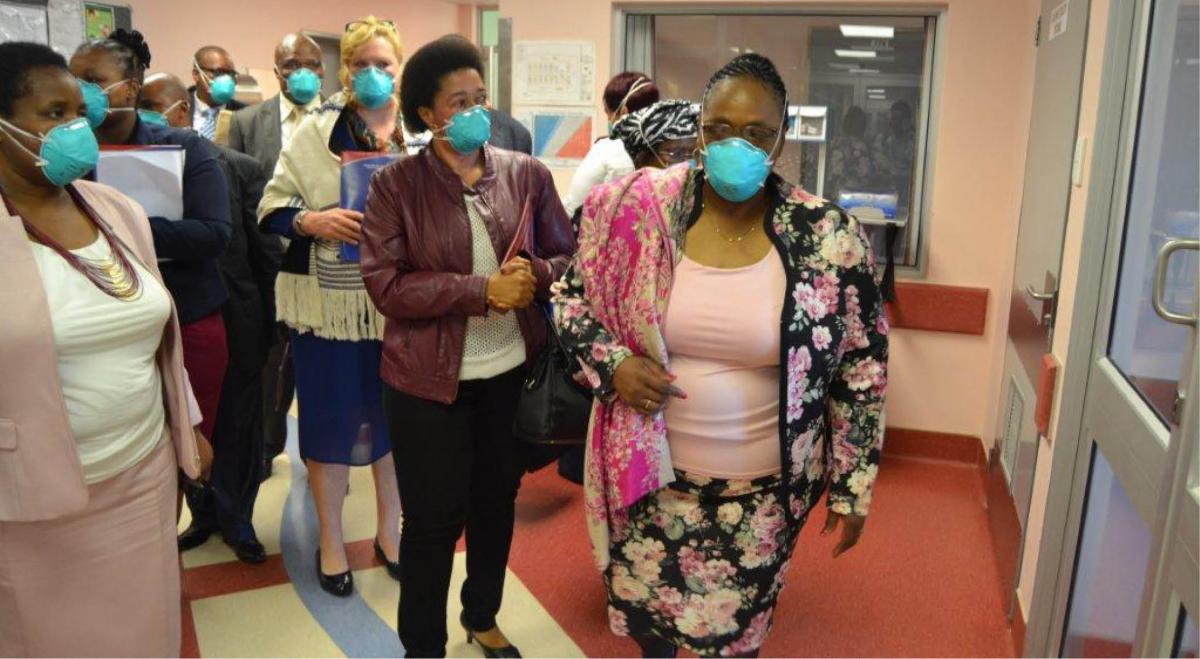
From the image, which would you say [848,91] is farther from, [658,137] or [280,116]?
[280,116]

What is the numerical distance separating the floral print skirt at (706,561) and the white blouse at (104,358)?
0.93 meters

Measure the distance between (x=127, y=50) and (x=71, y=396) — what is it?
4.26 feet

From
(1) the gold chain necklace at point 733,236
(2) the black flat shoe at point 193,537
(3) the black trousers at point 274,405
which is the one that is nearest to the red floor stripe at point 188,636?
(2) the black flat shoe at point 193,537

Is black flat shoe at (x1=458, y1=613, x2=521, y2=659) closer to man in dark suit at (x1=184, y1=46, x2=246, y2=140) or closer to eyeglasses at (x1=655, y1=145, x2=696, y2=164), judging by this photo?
eyeglasses at (x1=655, y1=145, x2=696, y2=164)

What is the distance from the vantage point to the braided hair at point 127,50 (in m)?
2.38

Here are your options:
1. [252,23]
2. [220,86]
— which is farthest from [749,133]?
[252,23]

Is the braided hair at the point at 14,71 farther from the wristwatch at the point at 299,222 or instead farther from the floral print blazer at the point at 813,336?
the floral print blazer at the point at 813,336

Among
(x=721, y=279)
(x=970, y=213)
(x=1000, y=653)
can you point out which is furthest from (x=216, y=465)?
(x=970, y=213)

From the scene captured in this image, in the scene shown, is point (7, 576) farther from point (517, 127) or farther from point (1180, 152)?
point (517, 127)

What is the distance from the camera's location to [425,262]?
201 centimetres

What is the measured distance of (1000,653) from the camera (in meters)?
2.48

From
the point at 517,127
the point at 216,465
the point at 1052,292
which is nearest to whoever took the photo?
the point at 1052,292

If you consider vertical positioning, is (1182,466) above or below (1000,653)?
above

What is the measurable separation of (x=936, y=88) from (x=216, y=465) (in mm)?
3119
